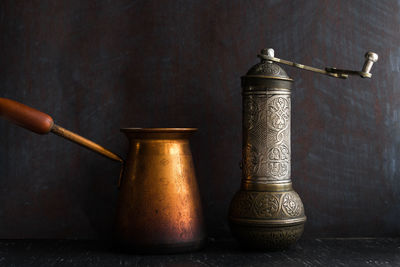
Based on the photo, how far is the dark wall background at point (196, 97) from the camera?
113cm

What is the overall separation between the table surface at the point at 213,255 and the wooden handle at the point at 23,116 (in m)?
Answer: 0.24

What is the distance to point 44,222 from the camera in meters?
1.13

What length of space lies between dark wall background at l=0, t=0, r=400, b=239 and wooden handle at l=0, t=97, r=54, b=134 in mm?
163

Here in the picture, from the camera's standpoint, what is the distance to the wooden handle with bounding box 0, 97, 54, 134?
3.12 feet

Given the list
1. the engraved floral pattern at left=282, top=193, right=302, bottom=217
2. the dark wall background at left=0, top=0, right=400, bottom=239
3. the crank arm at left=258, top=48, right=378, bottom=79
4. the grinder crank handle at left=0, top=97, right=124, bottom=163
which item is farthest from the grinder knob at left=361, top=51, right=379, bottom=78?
the grinder crank handle at left=0, top=97, right=124, bottom=163

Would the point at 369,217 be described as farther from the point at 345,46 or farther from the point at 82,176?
the point at 82,176

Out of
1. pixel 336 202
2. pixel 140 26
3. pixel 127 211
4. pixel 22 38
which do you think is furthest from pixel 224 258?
pixel 22 38

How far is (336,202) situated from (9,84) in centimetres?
78

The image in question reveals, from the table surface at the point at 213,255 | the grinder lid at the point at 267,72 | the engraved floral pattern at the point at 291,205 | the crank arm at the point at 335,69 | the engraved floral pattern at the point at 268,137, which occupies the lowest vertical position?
the table surface at the point at 213,255

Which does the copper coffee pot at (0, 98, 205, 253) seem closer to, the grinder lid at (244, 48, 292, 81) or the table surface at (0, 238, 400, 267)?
the table surface at (0, 238, 400, 267)

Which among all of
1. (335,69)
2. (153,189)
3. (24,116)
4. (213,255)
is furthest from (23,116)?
(335,69)

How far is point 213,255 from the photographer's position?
98cm

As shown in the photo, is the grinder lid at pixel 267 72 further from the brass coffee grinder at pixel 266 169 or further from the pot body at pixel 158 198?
the pot body at pixel 158 198

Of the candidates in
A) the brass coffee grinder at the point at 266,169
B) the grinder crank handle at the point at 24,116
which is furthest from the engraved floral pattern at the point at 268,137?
the grinder crank handle at the point at 24,116
